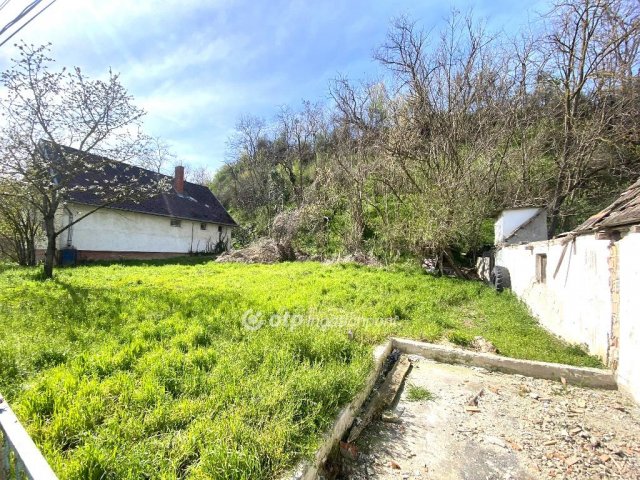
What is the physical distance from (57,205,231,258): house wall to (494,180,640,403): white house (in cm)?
1675

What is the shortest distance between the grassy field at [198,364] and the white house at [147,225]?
355 inches

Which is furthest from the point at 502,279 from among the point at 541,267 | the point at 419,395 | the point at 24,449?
the point at 24,449

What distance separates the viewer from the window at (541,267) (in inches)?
254

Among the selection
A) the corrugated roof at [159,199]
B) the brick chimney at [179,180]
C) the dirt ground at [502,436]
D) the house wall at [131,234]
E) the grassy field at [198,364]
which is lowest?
the dirt ground at [502,436]

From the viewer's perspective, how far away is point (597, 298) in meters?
4.28

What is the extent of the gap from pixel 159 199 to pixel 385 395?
21221mm

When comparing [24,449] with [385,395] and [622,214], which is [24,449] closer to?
[385,395]

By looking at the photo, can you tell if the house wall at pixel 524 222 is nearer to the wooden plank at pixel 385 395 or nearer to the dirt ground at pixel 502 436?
the dirt ground at pixel 502 436

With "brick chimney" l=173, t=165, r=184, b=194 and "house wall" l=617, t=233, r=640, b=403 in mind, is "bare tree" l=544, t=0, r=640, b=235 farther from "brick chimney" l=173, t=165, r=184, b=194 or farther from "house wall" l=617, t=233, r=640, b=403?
"brick chimney" l=173, t=165, r=184, b=194

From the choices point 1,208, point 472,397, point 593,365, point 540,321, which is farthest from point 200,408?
point 1,208

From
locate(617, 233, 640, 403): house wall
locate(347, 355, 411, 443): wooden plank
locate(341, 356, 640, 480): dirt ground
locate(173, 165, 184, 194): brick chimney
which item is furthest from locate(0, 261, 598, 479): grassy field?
locate(173, 165, 184, 194): brick chimney

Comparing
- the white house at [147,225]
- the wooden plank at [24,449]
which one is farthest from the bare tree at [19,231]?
the wooden plank at [24,449]

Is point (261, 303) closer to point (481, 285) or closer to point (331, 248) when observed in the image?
point (481, 285)

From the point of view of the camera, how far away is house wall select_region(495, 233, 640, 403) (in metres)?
3.53
